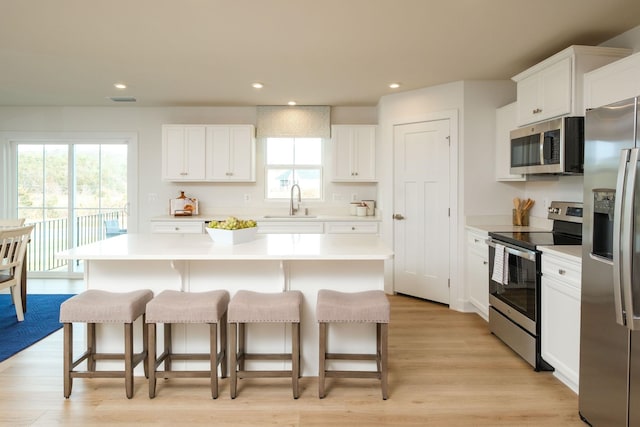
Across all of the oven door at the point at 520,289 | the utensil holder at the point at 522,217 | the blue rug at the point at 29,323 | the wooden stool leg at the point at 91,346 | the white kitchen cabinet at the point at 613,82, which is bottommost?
the blue rug at the point at 29,323

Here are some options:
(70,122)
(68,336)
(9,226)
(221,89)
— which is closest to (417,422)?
(68,336)

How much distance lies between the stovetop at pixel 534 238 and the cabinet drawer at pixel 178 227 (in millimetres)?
3300

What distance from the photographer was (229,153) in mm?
5195

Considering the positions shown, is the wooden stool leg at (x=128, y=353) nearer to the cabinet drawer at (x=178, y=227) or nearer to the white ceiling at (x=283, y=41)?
the white ceiling at (x=283, y=41)

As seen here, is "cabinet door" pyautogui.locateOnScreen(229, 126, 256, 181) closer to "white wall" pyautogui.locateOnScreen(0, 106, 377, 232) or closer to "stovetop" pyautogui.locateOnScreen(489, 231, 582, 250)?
"white wall" pyautogui.locateOnScreen(0, 106, 377, 232)

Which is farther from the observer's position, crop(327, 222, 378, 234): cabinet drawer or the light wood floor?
crop(327, 222, 378, 234): cabinet drawer

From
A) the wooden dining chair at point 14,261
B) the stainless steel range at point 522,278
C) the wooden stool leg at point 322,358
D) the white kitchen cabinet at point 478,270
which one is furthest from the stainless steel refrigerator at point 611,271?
the wooden dining chair at point 14,261

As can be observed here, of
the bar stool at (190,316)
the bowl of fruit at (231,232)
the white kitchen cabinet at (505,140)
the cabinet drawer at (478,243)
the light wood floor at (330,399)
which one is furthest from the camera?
the white kitchen cabinet at (505,140)

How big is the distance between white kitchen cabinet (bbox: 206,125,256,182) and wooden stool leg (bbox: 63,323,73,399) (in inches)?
122

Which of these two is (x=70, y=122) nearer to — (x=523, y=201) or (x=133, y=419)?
(x=133, y=419)

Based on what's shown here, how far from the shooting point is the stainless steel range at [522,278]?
2719mm

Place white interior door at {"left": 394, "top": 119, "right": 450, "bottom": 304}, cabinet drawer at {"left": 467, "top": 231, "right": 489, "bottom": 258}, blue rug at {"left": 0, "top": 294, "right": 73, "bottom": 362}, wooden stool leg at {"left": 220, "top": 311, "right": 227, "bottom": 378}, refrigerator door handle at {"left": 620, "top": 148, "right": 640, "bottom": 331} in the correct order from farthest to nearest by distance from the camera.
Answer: white interior door at {"left": 394, "top": 119, "right": 450, "bottom": 304}, cabinet drawer at {"left": 467, "top": 231, "right": 489, "bottom": 258}, blue rug at {"left": 0, "top": 294, "right": 73, "bottom": 362}, wooden stool leg at {"left": 220, "top": 311, "right": 227, "bottom": 378}, refrigerator door handle at {"left": 620, "top": 148, "right": 640, "bottom": 331}

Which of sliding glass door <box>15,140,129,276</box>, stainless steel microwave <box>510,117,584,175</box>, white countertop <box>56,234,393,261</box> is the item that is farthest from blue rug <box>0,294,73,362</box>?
stainless steel microwave <box>510,117,584,175</box>

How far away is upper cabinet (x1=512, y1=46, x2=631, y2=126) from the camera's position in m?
2.84
